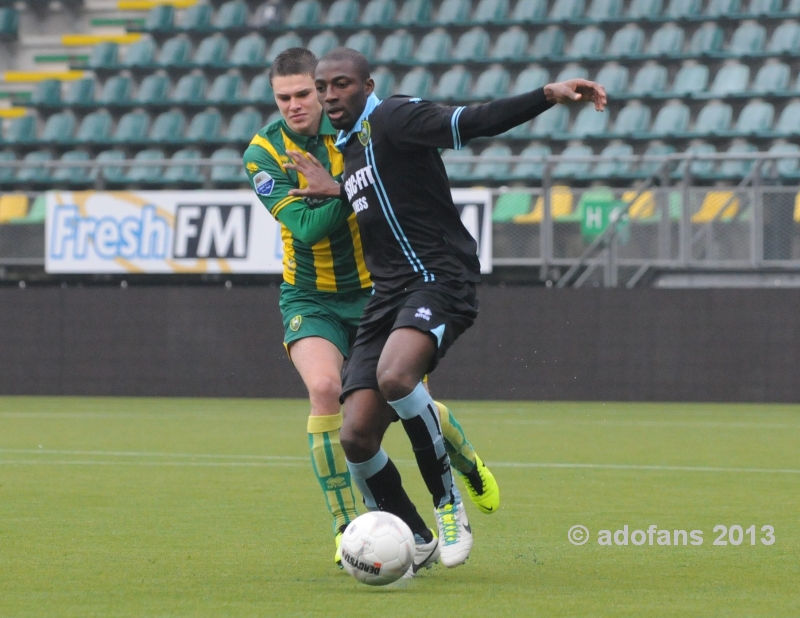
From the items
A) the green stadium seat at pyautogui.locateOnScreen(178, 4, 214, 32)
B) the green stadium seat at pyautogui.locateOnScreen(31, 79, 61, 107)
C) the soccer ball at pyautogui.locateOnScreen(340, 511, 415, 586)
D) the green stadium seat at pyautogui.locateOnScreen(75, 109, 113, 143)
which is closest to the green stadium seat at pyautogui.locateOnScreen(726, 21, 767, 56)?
the green stadium seat at pyautogui.locateOnScreen(178, 4, 214, 32)

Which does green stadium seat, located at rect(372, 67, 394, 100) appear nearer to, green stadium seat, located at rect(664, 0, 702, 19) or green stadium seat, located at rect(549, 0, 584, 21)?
green stadium seat, located at rect(549, 0, 584, 21)

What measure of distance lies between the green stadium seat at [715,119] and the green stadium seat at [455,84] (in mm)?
3151

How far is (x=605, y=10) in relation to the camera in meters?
19.5

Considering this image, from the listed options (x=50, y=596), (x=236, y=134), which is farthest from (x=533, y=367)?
(x=50, y=596)

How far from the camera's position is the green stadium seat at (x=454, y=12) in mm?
20344

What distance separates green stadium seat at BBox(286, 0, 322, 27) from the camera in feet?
69.1

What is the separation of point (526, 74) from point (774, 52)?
10.5ft

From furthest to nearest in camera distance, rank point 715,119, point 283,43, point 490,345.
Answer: point 283,43, point 715,119, point 490,345

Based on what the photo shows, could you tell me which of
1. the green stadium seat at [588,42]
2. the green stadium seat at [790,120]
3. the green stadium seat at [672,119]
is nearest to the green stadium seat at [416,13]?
the green stadium seat at [588,42]

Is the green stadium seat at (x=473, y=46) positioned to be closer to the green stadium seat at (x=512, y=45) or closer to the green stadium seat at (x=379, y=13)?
the green stadium seat at (x=512, y=45)

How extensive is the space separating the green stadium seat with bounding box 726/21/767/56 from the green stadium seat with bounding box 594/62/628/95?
1.38m

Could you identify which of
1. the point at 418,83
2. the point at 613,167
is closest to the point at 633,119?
the point at 613,167

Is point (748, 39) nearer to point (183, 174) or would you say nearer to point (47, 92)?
point (183, 174)

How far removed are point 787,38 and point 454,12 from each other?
475cm
